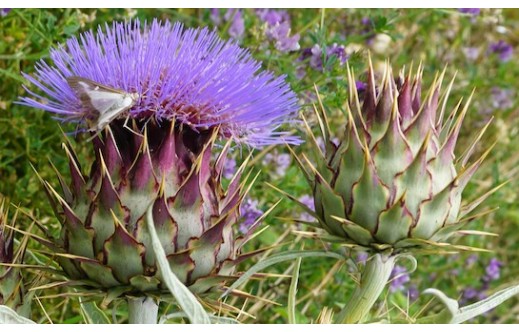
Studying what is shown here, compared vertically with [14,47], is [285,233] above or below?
below

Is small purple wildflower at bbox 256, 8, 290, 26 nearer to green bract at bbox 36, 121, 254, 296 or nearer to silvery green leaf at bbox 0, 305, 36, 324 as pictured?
green bract at bbox 36, 121, 254, 296

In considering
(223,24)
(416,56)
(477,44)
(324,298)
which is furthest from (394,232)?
(477,44)

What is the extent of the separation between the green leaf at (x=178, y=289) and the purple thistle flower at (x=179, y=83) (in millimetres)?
191

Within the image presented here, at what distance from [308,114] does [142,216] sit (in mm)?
606

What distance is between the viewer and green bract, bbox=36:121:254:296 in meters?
1.01

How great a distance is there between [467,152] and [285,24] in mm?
513

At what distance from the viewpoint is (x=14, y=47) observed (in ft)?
5.32

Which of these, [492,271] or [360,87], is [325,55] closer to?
[360,87]

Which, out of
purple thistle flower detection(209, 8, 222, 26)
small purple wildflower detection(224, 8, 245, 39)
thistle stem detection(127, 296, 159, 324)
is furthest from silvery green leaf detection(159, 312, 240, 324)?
purple thistle flower detection(209, 8, 222, 26)

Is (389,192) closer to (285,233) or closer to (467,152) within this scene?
(467,152)

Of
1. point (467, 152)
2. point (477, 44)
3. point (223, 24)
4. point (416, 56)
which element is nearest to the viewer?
point (467, 152)

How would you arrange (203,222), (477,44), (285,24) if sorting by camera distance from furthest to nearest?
1. (477,44)
2. (285,24)
3. (203,222)

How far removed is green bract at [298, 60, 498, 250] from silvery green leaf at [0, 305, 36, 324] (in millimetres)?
436
